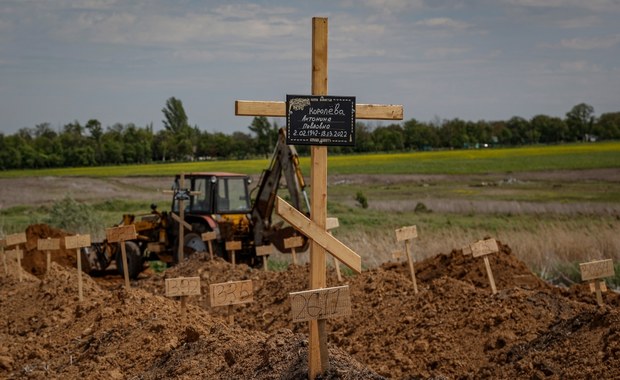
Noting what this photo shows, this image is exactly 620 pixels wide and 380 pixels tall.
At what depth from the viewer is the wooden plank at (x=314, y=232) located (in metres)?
A: 7.13

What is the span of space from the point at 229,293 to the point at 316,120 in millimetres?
2372

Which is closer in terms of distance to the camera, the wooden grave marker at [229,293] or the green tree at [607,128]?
the wooden grave marker at [229,293]

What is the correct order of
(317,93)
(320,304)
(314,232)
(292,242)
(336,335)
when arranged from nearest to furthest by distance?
1. (320,304)
2. (314,232)
3. (317,93)
4. (336,335)
5. (292,242)

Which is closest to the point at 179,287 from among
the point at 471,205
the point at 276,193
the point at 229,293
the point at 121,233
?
the point at 229,293

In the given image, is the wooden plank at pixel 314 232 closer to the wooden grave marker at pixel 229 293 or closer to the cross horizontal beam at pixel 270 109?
the cross horizontal beam at pixel 270 109

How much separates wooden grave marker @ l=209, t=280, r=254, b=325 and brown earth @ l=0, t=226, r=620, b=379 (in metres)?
0.27

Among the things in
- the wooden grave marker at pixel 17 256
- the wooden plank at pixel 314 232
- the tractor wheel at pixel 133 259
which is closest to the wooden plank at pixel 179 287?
the wooden plank at pixel 314 232

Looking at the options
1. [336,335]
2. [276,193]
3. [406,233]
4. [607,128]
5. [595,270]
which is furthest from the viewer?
[607,128]

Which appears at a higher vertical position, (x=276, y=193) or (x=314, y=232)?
(x=314, y=232)

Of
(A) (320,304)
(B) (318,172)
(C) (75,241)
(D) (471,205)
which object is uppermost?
(B) (318,172)

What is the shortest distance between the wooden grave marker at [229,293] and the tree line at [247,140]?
6473 centimetres

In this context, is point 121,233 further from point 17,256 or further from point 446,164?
point 446,164

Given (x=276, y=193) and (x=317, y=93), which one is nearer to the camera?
(x=317, y=93)

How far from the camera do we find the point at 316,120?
7.40 m
